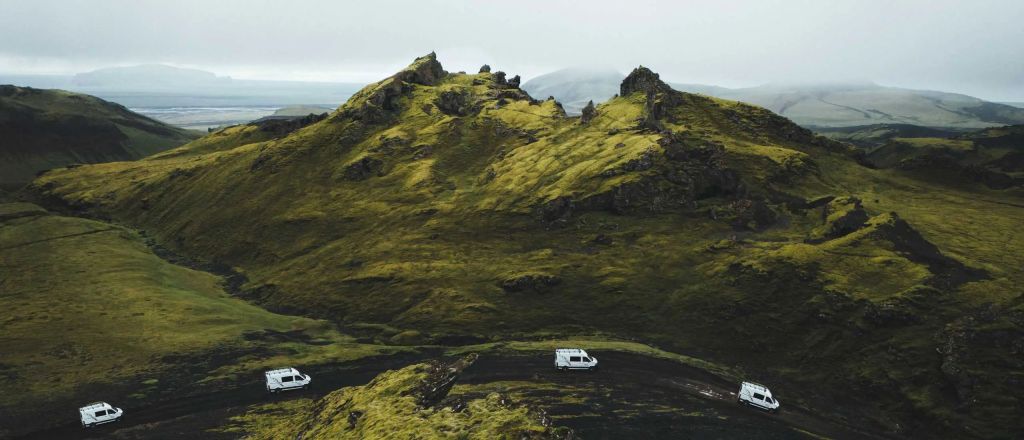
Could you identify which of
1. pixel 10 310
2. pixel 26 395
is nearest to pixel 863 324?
pixel 26 395

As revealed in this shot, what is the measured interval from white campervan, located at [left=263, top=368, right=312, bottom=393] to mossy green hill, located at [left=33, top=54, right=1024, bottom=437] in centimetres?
2860

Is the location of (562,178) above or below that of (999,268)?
above

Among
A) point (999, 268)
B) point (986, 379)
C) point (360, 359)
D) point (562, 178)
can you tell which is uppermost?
point (562, 178)

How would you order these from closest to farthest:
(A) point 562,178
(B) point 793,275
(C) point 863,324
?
(C) point 863,324 → (B) point 793,275 → (A) point 562,178

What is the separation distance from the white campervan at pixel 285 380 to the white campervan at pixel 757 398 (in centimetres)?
5972

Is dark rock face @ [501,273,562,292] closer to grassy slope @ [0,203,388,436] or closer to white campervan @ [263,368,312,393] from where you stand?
grassy slope @ [0,203,388,436]

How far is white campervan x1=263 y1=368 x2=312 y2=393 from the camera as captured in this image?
265 feet

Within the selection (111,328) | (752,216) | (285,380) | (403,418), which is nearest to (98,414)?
(285,380)

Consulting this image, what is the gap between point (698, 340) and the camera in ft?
330

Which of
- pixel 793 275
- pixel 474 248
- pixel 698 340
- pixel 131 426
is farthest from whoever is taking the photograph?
pixel 474 248

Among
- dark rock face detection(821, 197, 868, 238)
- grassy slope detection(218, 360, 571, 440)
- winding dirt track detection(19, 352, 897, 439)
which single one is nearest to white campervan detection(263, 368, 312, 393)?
winding dirt track detection(19, 352, 897, 439)

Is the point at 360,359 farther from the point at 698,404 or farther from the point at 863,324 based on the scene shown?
the point at 863,324

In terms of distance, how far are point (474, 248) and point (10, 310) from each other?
326 ft

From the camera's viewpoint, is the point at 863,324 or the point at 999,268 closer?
the point at 863,324
